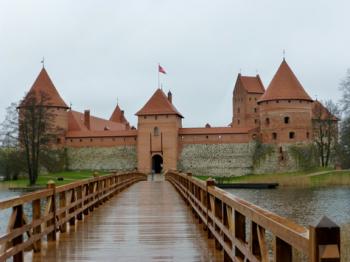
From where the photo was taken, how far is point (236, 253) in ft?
16.9

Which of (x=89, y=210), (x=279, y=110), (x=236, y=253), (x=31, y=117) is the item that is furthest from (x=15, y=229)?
(x=279, y=110)

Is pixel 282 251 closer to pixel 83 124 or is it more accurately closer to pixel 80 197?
pixel 80 197

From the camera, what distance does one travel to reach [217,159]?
170ft

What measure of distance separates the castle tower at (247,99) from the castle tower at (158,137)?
17.7 metres

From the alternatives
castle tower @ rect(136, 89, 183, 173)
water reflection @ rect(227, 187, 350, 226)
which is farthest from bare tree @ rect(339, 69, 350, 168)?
castle tower @ rect(136, 89, 183, 173)

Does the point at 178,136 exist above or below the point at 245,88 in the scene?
below

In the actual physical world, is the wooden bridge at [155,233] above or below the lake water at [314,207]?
above

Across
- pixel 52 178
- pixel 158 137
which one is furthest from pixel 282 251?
pixel 158 137

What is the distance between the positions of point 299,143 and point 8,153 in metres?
26.1

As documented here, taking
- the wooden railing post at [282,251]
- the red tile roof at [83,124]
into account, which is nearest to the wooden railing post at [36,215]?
the wooden railing post at [282,251]

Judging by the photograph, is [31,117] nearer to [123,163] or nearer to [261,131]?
[123,163]

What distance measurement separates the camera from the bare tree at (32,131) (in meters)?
40.7

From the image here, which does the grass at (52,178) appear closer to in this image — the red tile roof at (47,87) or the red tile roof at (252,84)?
the red tile roof at (47,87)

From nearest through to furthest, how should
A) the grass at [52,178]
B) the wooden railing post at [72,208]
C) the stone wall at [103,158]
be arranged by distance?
the wooden railing post at [72,208], the grass at [52,178], the stone wall at [103,158]
